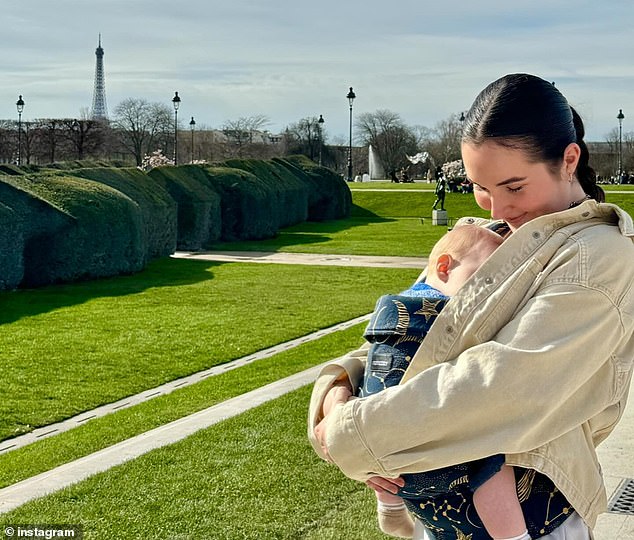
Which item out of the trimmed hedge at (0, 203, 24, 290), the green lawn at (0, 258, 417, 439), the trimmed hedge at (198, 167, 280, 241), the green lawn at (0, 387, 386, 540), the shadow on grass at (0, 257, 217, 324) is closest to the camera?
the green lawn at (0, 387, 386, 540)

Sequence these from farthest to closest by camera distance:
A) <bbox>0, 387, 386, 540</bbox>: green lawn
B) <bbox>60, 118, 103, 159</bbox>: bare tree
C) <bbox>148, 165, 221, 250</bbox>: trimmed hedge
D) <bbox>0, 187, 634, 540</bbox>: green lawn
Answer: <bbox>60, 118, 103, 159</bbox>: bare tree → <bbox>148, 165, 221, 250</bbox>: trimmed hedge → <bbox>0, 187, 634, 540</bbox>: green lawn → <bbox>0, 387, 386, 540</bbox>: green lawn

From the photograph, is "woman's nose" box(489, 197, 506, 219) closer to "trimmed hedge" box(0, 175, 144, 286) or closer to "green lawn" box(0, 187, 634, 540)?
"green lawn" box(0, 187, 634, 540)

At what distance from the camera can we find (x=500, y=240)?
2.03 m

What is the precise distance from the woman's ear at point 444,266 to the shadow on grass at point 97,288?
35.4 feet

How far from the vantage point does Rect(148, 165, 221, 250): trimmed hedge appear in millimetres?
22750

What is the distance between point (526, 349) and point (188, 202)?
2166cm

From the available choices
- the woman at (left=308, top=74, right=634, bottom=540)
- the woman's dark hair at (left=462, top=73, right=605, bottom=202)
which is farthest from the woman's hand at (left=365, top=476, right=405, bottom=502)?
the woman's dark hair at (left=462, top=73, right=605, bottom=202)

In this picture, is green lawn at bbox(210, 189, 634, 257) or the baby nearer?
the baby

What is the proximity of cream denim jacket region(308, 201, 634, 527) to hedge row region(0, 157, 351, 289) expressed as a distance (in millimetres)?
13377

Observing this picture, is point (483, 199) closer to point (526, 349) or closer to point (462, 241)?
point (462, 241)

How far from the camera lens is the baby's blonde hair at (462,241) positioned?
1990mm

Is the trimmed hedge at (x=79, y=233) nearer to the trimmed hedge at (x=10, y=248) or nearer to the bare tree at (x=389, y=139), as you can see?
the trimmed hedge at (x=10, y=248)

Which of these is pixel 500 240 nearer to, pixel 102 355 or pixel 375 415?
pixel 375 415

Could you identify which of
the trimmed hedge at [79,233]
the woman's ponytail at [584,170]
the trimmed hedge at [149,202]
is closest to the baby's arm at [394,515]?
the woman's ponytail at [584,170]
